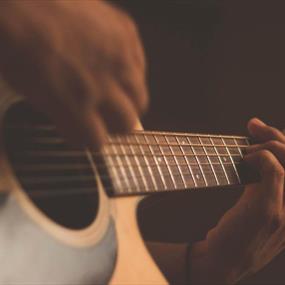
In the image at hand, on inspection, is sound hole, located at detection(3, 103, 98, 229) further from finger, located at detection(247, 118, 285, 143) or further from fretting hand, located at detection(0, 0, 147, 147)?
finger, located at detection(247, 118, 285, 143)

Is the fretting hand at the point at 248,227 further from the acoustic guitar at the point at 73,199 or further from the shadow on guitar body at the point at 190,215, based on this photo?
the acoustic guitar at the point at 73,199

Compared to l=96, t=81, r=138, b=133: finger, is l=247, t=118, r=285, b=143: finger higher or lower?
lower

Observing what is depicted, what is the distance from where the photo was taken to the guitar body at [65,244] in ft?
1.11

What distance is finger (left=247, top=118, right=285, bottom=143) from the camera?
69 cm

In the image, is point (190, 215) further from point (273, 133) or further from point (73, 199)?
point (73, 199)

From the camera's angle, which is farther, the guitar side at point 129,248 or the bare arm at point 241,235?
the bare arm at point 241,235

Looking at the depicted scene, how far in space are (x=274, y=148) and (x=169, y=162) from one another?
0.81 feet

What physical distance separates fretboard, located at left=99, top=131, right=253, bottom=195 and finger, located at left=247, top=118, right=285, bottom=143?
49 mm

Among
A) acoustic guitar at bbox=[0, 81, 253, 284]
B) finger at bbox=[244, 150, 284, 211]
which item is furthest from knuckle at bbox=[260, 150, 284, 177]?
acoustic guitar at bbox=[0, 81, 253, 284]

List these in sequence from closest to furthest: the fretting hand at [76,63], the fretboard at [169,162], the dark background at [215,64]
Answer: the fretting hand at [76,63] → the fretboard at [169,162] → the dark background at [215,64]

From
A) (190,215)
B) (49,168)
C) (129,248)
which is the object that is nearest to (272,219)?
(190,215)

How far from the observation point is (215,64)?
1.17 metres

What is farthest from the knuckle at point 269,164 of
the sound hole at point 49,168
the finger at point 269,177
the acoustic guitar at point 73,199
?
the sound hole at point 49,168

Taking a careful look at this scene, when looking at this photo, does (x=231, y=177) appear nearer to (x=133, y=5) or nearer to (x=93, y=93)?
(x=93, y=93)
